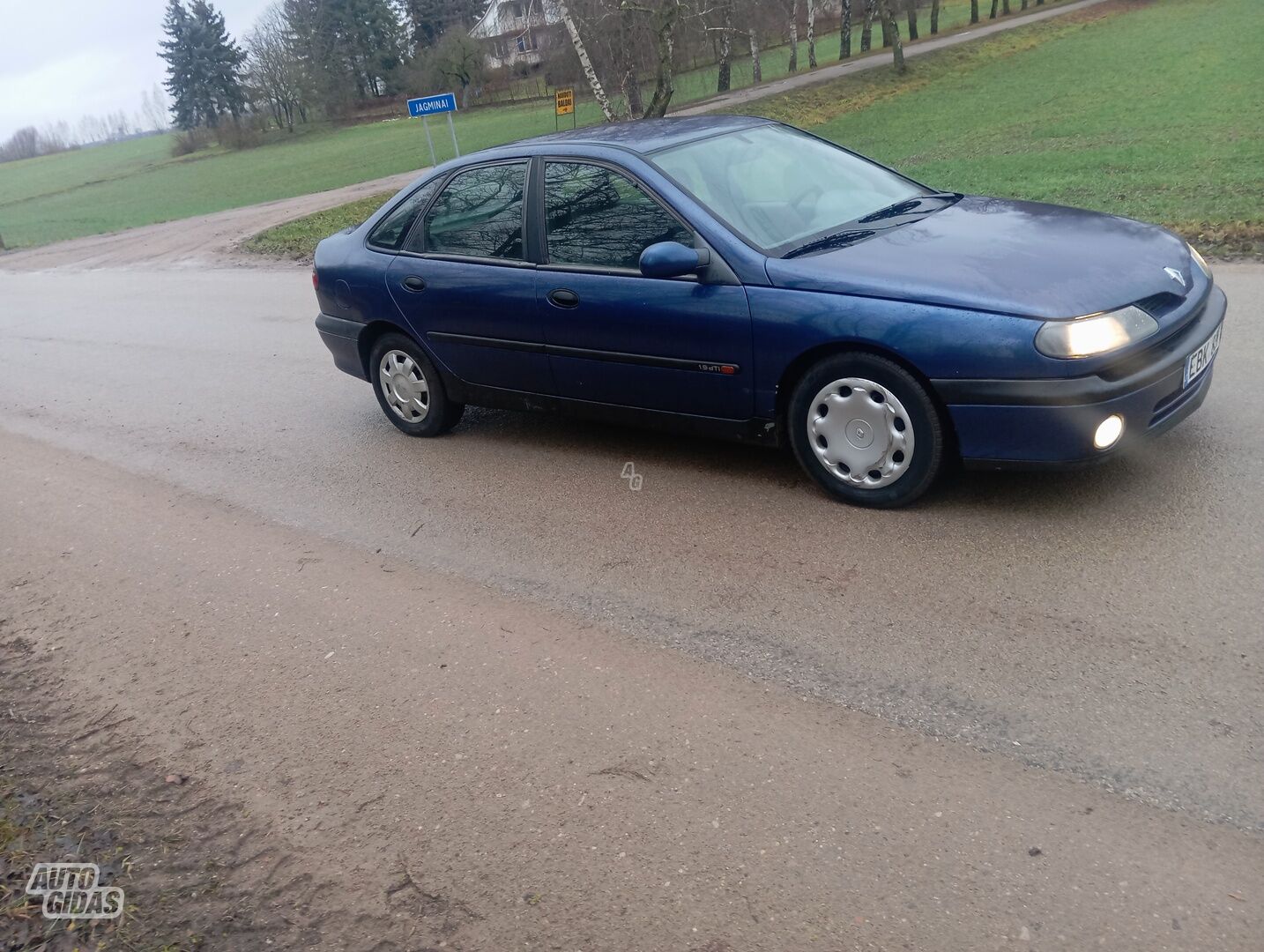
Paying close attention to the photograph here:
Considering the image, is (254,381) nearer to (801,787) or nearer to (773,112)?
(801,787)

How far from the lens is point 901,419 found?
180 inches

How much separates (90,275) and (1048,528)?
65.3 feet

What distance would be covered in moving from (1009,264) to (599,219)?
2042 millimetres

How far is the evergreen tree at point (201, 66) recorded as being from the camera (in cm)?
9125

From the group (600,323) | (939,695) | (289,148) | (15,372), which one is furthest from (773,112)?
(289,148)

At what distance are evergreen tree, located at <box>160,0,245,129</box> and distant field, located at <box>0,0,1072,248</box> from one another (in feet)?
31.8

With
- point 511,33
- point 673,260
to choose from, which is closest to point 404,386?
point 673,260

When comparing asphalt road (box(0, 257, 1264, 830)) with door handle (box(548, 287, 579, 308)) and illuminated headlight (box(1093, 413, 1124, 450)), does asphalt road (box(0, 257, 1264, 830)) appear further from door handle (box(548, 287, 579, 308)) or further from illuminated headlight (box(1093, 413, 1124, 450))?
door handle (box(548, 287, 579, 308))

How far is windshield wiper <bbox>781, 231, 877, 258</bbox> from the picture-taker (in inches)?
195

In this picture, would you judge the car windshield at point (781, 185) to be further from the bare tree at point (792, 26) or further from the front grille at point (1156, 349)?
the bare tree at point (792, 26)

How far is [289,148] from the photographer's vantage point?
68938mm

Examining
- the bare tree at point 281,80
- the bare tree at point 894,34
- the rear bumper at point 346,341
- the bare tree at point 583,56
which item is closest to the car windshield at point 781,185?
the rear bumper at point 346,341

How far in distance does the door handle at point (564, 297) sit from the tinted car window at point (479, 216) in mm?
380

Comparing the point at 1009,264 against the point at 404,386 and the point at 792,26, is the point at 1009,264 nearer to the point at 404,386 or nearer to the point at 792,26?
the point at 404,386
